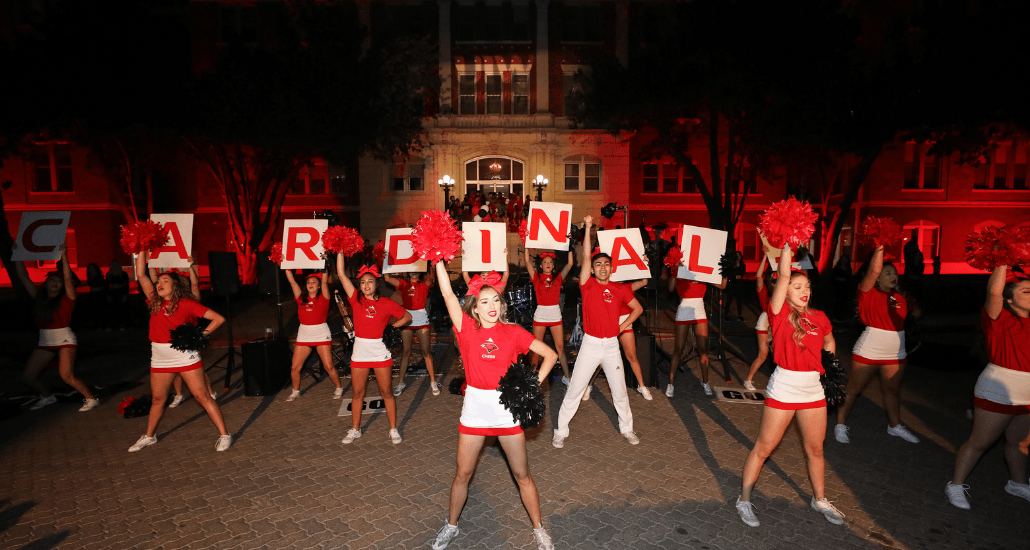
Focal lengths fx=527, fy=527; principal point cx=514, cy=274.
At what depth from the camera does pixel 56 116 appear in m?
15.3

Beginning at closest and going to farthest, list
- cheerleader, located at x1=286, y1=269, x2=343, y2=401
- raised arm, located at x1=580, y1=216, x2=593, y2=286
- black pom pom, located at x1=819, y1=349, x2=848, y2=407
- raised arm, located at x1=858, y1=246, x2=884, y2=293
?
black pom pom, located at x1=819, y1=349, x2=848, y2=407, raised arm, located at x1=858, y1=246, x2=884, y2=293, raised arm, located at x1=580, y1=216, x2=593, y2=286, cheerleader, located at x1=286, y1=269, x2=343, y2=401

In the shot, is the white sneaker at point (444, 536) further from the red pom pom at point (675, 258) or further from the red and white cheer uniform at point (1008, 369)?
the red pom pom at point (675, 258)

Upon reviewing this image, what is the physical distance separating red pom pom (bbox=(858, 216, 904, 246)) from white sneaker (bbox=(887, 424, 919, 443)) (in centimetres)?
237

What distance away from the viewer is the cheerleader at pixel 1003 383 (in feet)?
14.5

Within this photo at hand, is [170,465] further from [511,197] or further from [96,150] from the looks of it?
[96,150]

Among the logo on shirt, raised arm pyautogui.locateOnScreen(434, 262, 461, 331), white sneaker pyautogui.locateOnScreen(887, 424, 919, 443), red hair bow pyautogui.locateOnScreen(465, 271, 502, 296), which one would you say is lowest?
white sneaker pyautogui.locateOnScreen(887, 424, 919, 443)

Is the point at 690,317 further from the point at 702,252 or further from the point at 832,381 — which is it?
the point at 832,381

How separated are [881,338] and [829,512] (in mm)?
2328

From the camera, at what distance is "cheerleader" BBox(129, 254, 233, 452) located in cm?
575

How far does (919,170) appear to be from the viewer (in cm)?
2806

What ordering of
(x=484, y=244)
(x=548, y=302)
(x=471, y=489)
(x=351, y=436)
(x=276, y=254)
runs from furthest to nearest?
(x=548, y=302) < (x=276, y=254) < (x=484, y=244) < (x=351, y=436) < (x=471, y=489)

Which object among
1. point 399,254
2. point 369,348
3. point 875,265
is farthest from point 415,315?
point 875,265

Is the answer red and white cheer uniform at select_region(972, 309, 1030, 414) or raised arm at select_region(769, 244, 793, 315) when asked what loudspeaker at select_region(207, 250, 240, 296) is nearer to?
raised arm at select_region(769, 244, 793, 315)

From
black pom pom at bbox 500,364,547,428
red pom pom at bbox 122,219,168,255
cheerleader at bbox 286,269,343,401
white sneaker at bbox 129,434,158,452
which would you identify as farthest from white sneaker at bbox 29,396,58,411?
black pom pom at bbox 500,364,547,428
